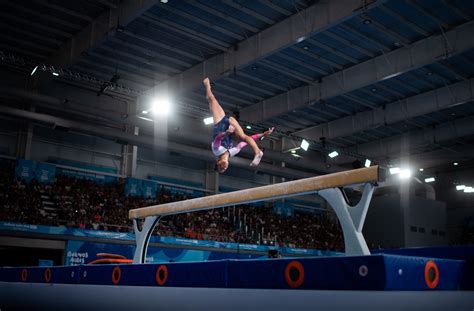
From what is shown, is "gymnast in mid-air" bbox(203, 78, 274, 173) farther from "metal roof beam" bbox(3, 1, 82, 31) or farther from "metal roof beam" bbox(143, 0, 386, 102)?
"metal roof beam" bbox(3, 1, 82, 31)

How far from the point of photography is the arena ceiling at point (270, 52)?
41.3 feet

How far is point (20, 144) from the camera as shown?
18.0 metres

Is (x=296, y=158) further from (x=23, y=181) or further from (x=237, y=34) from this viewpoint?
(x=23, y=181)

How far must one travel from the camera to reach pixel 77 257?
1570 centimetres

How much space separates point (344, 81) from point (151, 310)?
1360 cm

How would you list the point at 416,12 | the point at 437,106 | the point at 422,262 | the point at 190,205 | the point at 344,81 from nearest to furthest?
1. the point at 422,262
2. the point at 190,205
3. the point at 416,12
4. the point at 344,81
5. the point at 437,106

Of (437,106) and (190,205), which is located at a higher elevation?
(437,106)

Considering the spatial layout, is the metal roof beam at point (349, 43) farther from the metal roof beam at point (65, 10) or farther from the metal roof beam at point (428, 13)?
the metal roof beam at point (65, 10)

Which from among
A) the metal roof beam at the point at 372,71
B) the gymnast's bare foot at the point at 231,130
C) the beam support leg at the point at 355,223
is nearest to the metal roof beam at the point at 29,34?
the metal roof beam at the point at 372,71

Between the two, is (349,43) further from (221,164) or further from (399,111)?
(221,164)

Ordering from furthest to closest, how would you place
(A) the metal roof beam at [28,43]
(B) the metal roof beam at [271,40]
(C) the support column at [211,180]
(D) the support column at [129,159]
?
(C) the support column at [211,180] → (D) the support column at [129,159] → (A) the metal roof beam at [28,43] → (B) the metal roof beam at [271,40]

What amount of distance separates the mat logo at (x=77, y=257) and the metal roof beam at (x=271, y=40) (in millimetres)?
6887

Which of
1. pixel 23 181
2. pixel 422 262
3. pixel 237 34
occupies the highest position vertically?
pixel 237 34

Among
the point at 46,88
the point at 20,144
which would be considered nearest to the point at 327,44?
the point at 46,88
